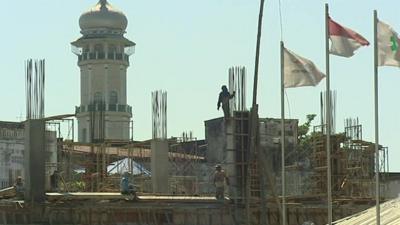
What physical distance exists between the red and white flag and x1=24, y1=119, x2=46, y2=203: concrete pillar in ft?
38.6

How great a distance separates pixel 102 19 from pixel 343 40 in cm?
8290

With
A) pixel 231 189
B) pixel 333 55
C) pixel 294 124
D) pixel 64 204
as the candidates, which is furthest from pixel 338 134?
pixel 294 124

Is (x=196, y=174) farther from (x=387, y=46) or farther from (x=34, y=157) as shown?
(x=387, y=46)

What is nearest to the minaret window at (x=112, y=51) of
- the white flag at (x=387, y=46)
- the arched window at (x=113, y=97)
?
the arched window at (x=113, y=97)

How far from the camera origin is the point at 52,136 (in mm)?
55094

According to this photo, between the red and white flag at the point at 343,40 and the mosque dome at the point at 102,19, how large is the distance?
3252 inches

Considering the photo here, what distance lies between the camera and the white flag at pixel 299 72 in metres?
25.9

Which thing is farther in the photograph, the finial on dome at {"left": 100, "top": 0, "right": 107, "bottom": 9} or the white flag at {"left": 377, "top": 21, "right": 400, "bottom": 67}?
the finial on dome at {"left": 100, "top": 0, "right": 107, "bottom": 9}

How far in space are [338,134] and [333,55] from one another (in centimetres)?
1827

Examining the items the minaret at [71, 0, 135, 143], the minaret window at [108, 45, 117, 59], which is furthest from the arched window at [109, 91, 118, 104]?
the minaret window at [108, 45, 117, 59]

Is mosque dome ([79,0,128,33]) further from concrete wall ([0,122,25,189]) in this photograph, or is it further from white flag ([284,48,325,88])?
white flag ([284,48,325,88])

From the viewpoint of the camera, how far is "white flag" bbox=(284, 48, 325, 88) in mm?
25938

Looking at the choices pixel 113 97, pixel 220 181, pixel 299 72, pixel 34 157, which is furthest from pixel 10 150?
pixel 113 97

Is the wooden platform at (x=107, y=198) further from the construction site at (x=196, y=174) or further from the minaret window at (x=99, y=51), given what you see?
the minaret window at (x=99, y=51)
